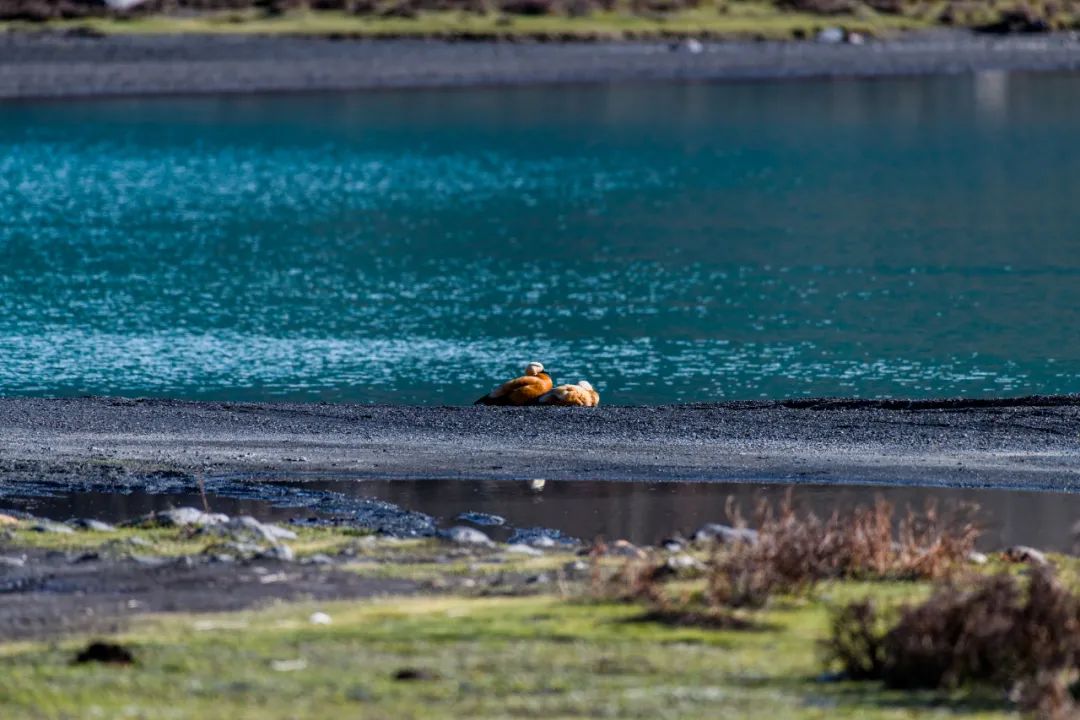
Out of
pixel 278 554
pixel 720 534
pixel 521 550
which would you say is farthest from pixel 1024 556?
pixel 278 554

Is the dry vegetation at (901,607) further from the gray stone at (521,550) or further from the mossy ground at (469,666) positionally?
the gray stone at (521,550)

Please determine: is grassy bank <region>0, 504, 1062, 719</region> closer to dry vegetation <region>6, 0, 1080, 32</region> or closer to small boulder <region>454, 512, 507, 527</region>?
small boulder <region>454, 512, 507, 527</region>

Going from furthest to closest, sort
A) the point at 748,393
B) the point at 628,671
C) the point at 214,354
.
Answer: the point at 214,354 < the point at 748,393 < the point at 628,671

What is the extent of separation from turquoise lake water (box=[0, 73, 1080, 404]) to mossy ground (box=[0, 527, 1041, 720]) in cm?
1358

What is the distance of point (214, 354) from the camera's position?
2623 cm

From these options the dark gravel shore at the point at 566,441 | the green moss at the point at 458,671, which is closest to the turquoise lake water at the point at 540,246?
the dark gravel shore at the point at 566,441

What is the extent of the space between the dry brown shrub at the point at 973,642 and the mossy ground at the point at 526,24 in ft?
215

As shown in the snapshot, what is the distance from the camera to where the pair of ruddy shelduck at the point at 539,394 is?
66.5 ft

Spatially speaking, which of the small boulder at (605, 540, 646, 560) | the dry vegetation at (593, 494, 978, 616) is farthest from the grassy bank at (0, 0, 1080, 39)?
the dry vegetation at (593, 494, 978, 616)

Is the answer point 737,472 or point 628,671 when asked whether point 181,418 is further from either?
point 628,671

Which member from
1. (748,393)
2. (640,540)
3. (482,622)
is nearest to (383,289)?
(748,393)

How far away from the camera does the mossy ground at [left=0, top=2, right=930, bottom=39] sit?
71625 millimetres

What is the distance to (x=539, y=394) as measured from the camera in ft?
67.4

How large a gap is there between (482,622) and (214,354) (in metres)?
18.0
